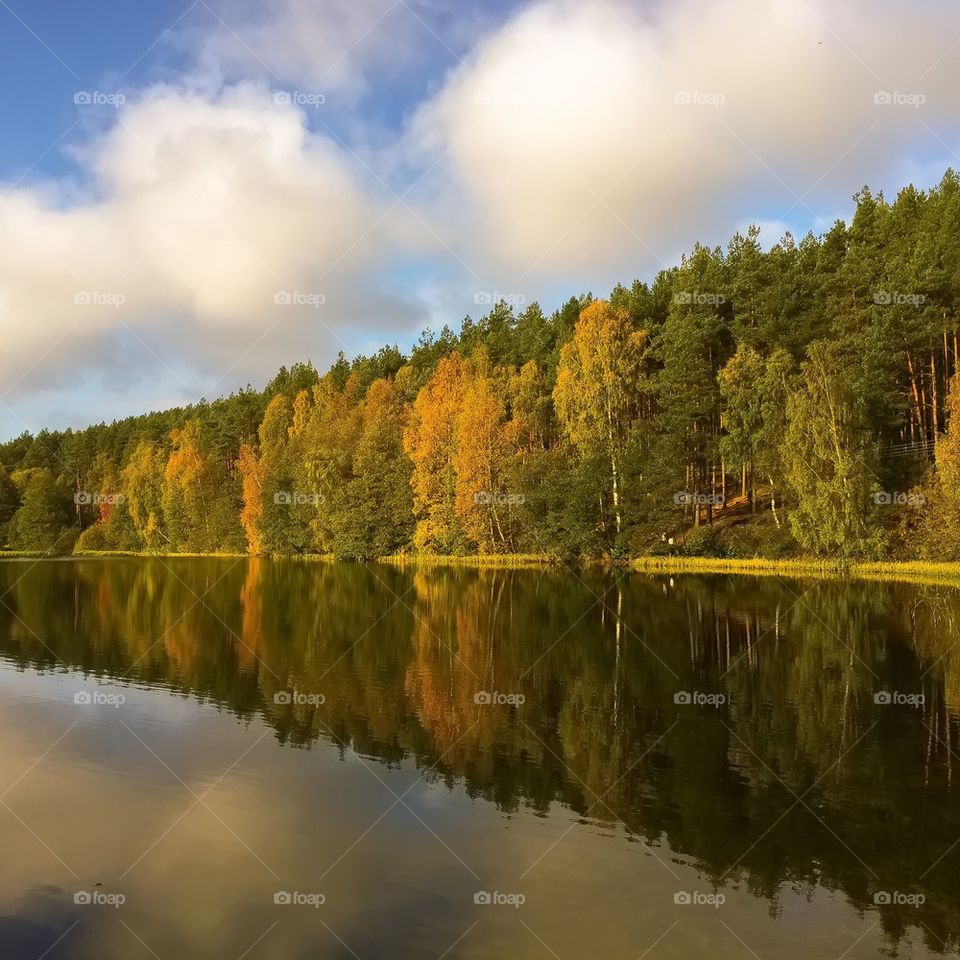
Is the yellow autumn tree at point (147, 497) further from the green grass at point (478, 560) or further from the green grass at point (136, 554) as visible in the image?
the green grass at point (478, 560)

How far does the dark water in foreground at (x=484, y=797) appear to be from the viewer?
8719 millimetres

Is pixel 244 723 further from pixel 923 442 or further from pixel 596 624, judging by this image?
pixel 923 442

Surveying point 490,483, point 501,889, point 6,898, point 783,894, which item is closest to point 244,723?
point 6,898

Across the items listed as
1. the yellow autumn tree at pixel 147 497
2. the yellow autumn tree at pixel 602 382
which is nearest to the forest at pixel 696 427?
the yellow autumn tree at pixel 602 382

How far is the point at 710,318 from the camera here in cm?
6606

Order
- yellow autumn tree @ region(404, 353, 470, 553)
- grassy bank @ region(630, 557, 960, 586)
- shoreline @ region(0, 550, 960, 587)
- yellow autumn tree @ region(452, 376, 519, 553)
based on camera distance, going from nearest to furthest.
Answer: grassy bank @ region(630, 557, 960, 586) < shoreline @ region(0, 550, 960, 587) < yellow autumn tree @ region(452, 376, 519, 553) < yellow autumn tree @ region(404, 353, 470, 553)

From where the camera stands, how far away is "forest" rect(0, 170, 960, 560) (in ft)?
171

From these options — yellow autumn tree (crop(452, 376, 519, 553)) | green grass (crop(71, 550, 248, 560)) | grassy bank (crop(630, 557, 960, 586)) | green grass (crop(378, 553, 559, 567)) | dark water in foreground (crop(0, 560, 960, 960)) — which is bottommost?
dark water in foreground (crop(0, 560, 960, 960))

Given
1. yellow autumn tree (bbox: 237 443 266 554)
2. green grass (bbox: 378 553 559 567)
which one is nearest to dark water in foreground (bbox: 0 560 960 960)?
green grass (bbox: 378 553 559 567)

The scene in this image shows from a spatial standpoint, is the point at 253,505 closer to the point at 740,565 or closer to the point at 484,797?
the point at 740,565

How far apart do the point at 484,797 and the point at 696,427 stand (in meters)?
60.1

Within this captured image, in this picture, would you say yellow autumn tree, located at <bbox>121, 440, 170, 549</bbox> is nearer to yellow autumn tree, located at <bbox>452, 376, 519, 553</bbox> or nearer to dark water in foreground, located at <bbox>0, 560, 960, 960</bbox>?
yellow autumn tree, located at <bbox>452, 376, 519, 553</bbox>

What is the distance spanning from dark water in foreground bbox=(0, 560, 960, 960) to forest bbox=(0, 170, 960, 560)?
88.2 ft

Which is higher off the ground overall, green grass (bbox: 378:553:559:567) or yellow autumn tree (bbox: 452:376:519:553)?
yellow autumn tree (bbox: 452:376:519:553)
